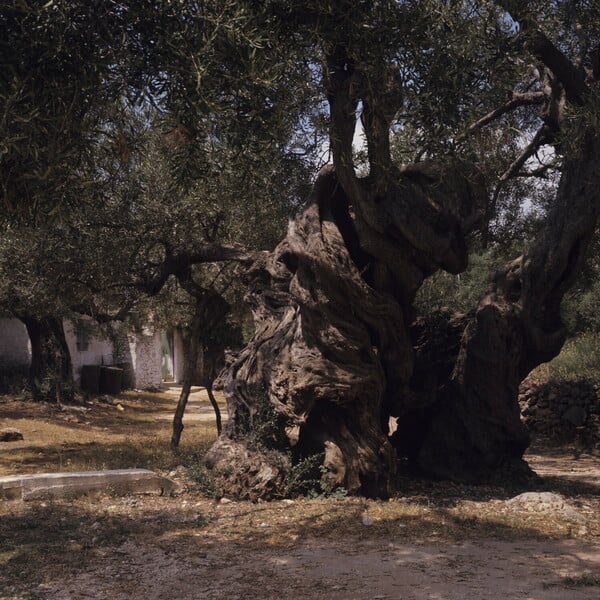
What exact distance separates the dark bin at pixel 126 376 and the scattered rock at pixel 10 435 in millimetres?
12363

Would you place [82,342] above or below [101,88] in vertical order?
below

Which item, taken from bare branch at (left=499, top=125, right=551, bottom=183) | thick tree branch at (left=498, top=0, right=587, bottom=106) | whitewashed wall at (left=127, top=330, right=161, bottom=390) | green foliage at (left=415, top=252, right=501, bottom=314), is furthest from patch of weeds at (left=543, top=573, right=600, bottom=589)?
whitewashed wall at (left=127, top=330, right=161, bottom=390)

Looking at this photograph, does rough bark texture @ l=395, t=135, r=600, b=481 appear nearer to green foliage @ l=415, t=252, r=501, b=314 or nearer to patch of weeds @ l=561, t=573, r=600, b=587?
patch of weeds @ l=561, t=573, r=600, b=587

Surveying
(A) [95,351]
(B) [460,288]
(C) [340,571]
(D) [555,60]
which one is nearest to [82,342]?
(A) [95,351]

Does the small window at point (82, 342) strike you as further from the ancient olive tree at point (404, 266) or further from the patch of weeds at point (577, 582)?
the patch of weeds at point (577, 582)

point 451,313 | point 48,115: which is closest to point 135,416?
point 451,313

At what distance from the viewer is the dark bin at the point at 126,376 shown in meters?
27.9

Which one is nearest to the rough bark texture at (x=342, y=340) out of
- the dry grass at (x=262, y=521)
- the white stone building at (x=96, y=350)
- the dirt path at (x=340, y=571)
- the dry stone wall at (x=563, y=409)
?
the dry grass at (x=262, y=521)

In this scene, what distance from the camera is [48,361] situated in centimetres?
2081

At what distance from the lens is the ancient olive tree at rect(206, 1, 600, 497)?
24.9ft

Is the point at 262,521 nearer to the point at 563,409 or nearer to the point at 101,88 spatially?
the point at 101,88

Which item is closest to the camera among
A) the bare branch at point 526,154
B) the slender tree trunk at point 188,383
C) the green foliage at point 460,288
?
the bare branch at point 526,154

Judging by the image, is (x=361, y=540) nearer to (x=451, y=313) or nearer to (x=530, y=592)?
(x=530, y=592)

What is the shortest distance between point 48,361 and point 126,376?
7.74m
